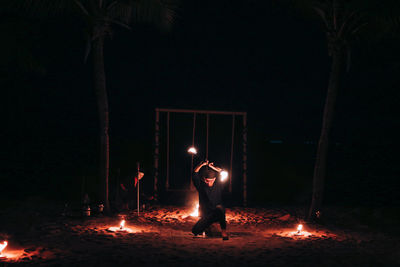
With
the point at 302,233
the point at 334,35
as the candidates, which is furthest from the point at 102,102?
the point at 334,35

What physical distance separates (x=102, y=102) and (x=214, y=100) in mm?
3671

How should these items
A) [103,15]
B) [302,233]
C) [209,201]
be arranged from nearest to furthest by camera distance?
[209,201] → [302,233] → [103,15]

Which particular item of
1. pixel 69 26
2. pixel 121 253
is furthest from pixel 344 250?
pixel 69 26

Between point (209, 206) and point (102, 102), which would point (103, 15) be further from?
point (209, 206)

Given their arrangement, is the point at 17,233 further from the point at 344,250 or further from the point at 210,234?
the point at 344,250

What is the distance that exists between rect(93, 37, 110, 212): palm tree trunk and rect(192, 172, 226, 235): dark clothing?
9.47ft

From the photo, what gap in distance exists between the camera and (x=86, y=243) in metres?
7.71

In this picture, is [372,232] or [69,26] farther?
[69,26]

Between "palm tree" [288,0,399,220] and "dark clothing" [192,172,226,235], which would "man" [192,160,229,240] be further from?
"palm tree" [288,0,399,220]

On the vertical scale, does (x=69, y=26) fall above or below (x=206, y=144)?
above

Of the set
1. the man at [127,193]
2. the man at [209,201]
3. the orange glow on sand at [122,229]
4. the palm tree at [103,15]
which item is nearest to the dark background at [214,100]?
the man at [127,193]

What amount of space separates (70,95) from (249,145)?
17.2 ft

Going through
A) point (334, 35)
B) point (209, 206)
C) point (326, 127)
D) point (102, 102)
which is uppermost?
point (334, 35)

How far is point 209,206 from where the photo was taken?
875 centimetres
